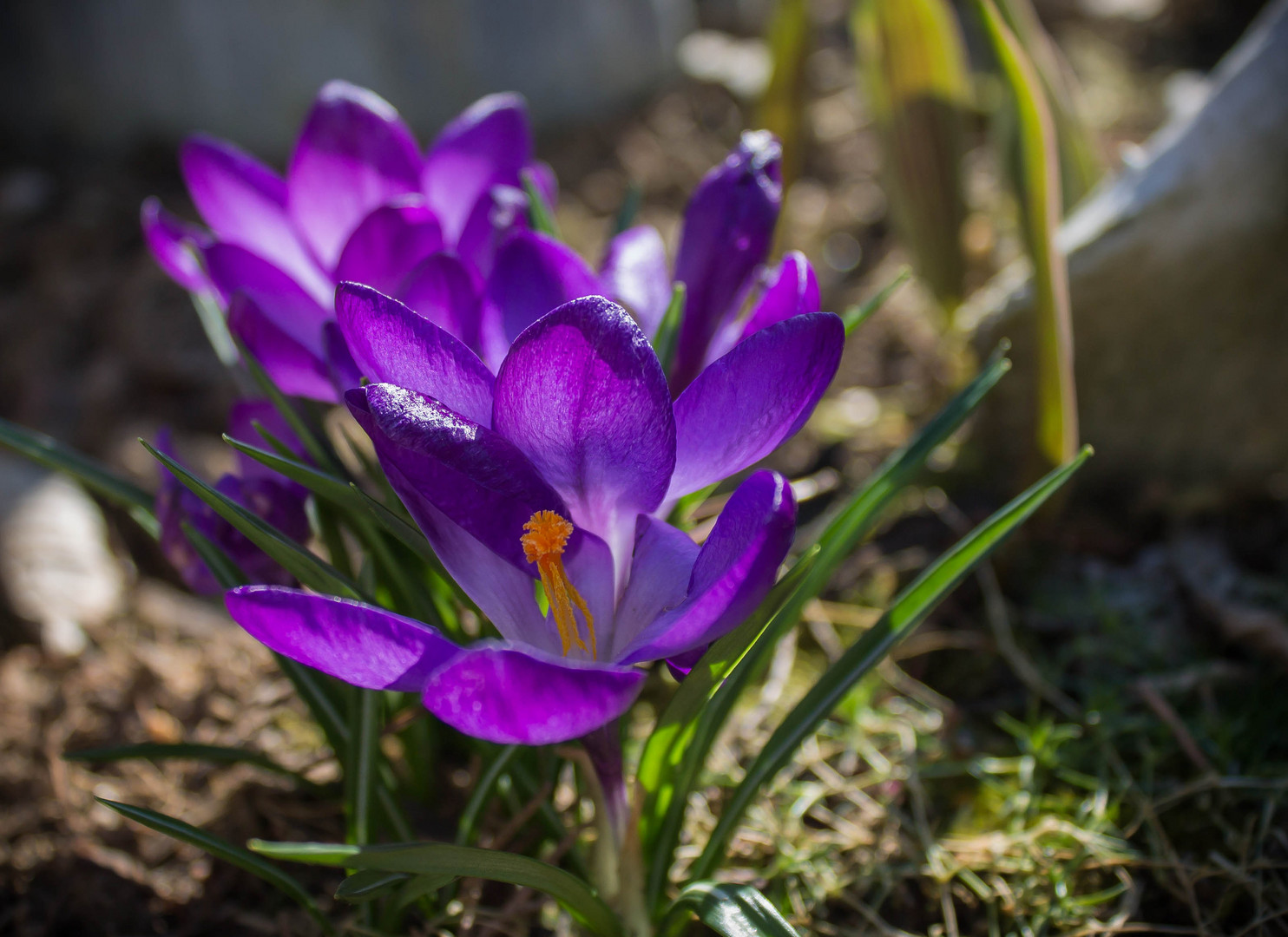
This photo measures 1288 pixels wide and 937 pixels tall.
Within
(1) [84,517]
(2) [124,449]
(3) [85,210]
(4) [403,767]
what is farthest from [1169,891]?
(3) [85,210]

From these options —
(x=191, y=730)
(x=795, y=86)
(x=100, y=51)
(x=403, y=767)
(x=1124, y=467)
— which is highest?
(x=795, y=86)

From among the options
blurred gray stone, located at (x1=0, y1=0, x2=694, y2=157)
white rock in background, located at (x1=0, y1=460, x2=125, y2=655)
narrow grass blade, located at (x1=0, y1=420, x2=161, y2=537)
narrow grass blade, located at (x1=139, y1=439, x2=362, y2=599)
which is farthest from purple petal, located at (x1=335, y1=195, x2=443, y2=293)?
blurred gray stone, located at (x1=0, y1=0, x2=694, y2=157)

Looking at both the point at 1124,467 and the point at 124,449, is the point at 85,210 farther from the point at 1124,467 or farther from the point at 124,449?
the point at 1124,467

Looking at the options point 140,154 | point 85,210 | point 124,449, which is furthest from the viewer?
point 140,154

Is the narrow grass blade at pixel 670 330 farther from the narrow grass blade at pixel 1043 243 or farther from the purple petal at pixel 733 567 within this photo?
the narrow grass blade at pixel 1043 243

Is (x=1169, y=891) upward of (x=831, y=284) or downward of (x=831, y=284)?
downward

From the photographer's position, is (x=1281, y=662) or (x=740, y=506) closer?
(x=740, y=506)

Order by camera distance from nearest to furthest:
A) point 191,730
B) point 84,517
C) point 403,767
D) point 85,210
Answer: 1. point 403,767
2. point 191,730
3. point 84,517
4. point 85,210

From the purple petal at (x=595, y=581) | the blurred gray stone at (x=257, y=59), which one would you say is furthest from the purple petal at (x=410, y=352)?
the blurred gray stone at (x=257, y=59)

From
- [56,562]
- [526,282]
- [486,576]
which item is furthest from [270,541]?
[56,562]
